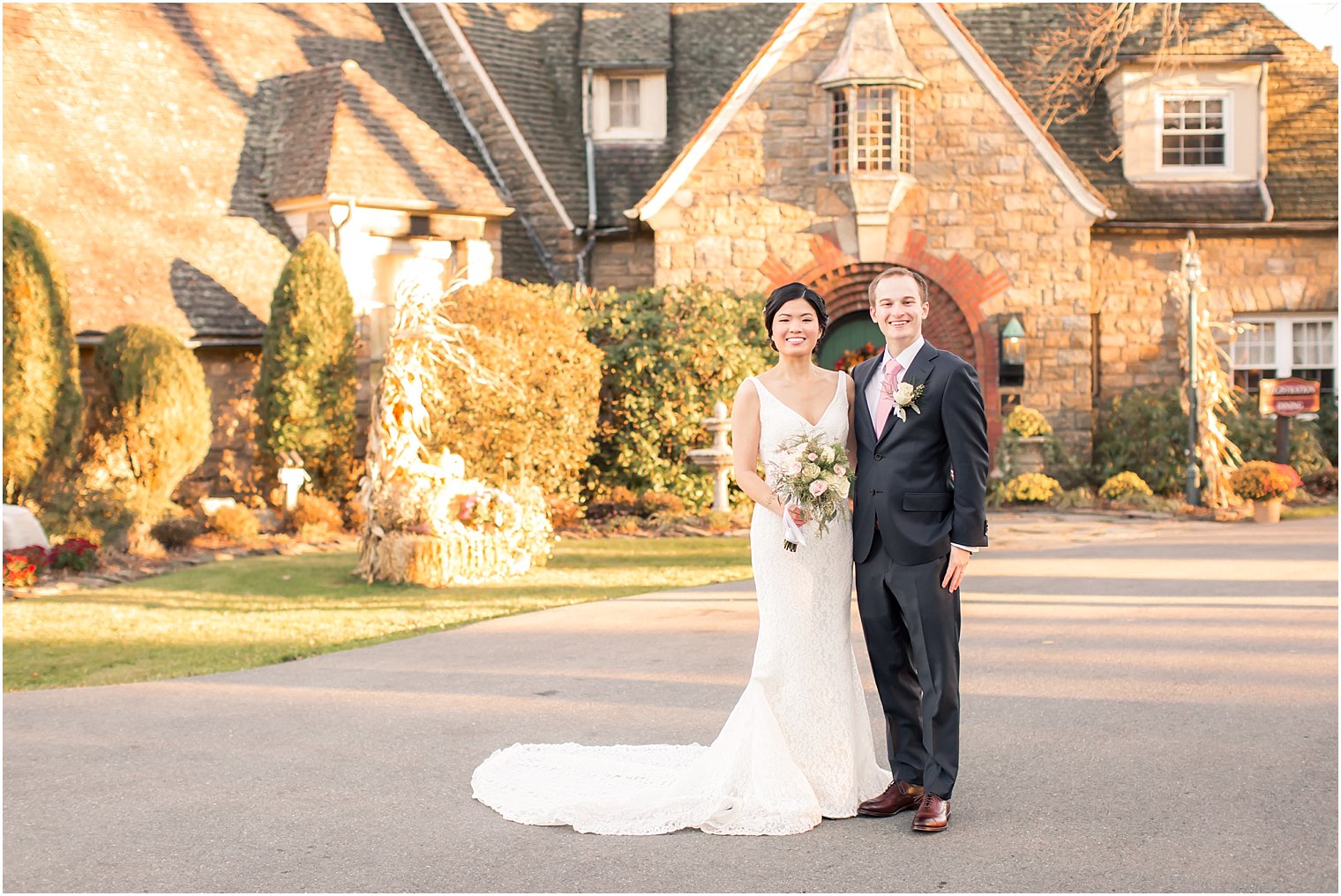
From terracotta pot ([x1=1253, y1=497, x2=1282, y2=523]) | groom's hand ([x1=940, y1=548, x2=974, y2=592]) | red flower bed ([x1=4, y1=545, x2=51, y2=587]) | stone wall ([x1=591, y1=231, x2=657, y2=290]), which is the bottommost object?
red flower bed ([x1=4, y1=545, x2=51, y2=587])

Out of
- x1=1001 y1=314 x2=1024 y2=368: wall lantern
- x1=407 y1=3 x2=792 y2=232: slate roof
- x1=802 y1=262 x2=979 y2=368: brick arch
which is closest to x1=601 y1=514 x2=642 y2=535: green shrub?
x1=802 y1=262 x2=979 y2=368: brick arch

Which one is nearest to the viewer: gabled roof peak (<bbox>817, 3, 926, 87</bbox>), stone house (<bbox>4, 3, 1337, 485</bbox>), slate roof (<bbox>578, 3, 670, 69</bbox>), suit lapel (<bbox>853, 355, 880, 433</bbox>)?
suit lapel (<bbox>853, 355, 880, 433</bbox>)

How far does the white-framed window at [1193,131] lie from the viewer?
21078 mm

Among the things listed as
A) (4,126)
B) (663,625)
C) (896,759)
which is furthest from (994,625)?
(4,126)

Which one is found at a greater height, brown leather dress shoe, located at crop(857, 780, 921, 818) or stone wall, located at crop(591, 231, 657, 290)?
stone wall, located at crop(591, 231, 657, 290)

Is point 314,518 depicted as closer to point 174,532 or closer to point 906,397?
point 174,532

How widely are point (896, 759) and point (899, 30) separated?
609 inches

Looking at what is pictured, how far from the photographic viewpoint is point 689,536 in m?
15.8

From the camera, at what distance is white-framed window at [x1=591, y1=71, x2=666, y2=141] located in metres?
21.8

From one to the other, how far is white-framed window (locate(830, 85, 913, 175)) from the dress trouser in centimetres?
1426

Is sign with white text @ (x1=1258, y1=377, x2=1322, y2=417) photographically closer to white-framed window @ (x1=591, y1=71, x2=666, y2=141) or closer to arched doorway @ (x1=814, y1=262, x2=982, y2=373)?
arched doorway @ (x1=814, y1=262, x2=982, y2=373)

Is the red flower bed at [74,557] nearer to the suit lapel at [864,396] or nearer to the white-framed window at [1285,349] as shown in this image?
the suit lapel at [864,396]

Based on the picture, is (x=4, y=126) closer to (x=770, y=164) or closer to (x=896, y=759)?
(x=770, y=164)

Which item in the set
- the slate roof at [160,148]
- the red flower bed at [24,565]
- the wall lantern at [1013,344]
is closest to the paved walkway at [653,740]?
the red flower bed at [24,565]
